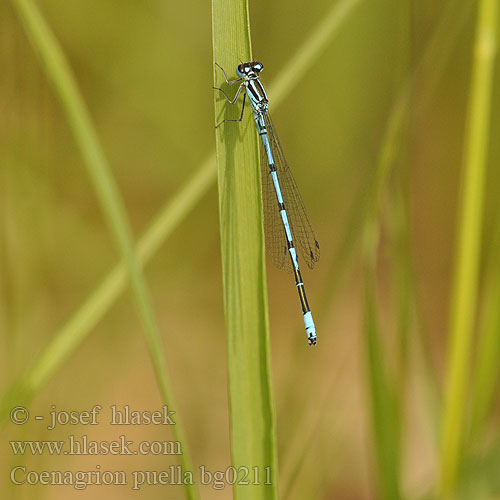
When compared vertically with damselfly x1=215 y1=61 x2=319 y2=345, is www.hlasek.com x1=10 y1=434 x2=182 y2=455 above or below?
below

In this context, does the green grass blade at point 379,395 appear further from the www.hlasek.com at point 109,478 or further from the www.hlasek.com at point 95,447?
the www.hlasek.com at point 95,447

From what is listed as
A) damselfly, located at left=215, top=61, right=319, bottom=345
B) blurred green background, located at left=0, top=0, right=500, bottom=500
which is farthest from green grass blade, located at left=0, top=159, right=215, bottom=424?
blurred green background, located at left=0, top=0, right=500, bottom=500

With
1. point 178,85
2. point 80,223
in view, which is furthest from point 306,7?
point 80,223

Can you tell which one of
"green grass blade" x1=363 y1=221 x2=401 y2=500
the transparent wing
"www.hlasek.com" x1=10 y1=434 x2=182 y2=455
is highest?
the transparent wing

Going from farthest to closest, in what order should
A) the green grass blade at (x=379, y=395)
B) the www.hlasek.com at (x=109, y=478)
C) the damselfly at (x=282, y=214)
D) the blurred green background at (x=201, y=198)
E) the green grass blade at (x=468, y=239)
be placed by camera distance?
the blurred green background at (x=201, y=198), the damselfly at (x=282, y=214), the www.hlasek.com at (x=109, y=478), the green grass blade at (x=379, y=395), the green grass blade at (x=468, y=239)

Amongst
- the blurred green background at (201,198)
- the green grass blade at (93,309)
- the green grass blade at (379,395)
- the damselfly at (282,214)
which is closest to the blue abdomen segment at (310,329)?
the damselfly at (282,214)

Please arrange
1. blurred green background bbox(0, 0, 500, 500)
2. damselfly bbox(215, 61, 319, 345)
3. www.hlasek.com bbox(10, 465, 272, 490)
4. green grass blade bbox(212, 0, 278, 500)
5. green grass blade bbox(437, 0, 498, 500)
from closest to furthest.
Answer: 1. green grass blade bbox(212, 0, 278, 500)
2. green grass blade bbox(437, 0, 498, 500)
3. www.hlasek.com bbox(10, 465, 272, 490)
4. damselfly bbox(215, 61, 319, 345)
5. blurred green background bbox(0, 0, 500, 500)

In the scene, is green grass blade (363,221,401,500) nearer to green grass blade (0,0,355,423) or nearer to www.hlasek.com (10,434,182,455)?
green grass blade (0,0,355,423)
